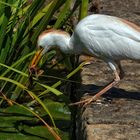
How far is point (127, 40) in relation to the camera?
170 inches

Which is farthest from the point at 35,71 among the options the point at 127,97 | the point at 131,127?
the point at 131,127

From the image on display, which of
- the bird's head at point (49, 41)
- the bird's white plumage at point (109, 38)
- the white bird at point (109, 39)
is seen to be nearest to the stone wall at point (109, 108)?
the white bird at point (109, 39)

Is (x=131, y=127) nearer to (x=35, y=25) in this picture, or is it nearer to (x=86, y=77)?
(x=86, y=77)

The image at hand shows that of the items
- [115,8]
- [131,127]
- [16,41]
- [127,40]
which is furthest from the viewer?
[115,8]

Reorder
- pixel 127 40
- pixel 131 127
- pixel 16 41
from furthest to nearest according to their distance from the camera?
pixel 16 41, pixel 127 40, pixel 131 127

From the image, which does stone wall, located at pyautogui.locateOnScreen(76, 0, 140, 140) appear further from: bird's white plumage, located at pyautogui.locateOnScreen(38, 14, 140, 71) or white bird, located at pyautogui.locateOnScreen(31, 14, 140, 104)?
bird's white plumage, located at pyautogui.locateOnScreen(38, 14, 140, 71)

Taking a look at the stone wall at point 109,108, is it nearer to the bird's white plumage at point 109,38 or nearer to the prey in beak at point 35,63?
the bird's white plumage at point 109,38

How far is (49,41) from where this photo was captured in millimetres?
4668

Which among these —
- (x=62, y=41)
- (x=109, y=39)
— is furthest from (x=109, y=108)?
(x=62, y=41)

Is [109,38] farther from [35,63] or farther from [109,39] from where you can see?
[35,63]

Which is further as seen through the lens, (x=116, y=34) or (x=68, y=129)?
(x=68, y=129)

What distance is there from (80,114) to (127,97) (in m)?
0.35

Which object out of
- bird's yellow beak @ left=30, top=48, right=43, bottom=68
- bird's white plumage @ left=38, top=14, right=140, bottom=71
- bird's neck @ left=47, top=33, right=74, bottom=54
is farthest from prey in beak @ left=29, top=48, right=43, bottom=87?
bird's white plumage @ left=38, top=14, right=140, bottom=71

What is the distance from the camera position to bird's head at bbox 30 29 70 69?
4.64 m
